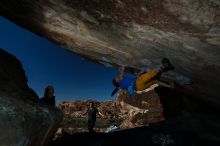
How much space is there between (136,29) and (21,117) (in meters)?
4.78

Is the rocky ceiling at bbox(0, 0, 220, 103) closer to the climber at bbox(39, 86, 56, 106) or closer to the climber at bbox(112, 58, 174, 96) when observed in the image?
the climber at bbox(112, 58, 174, 96)

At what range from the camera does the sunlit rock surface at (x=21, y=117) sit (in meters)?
8.55

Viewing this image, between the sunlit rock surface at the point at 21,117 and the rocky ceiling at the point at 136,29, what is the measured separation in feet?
9.66

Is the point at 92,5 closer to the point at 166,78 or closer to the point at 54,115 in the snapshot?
the point at 54,115

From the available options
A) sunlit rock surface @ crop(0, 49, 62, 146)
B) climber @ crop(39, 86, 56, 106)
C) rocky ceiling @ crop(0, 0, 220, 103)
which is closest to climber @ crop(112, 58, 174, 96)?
rocky ceiling @ crop(0, 0, 220, 103)

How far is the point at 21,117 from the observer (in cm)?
888

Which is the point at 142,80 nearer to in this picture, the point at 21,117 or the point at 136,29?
the point at 136,29

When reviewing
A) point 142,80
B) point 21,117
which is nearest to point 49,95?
point 142,80

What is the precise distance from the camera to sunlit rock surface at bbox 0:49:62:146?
8.55 m

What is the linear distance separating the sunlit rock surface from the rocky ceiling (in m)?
2.94

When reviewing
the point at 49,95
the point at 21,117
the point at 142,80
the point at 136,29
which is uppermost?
the point at 136,29

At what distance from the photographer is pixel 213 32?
9.53 m

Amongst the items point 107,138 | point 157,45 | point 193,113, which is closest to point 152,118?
point 193,113

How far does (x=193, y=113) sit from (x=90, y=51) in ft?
35.9
